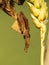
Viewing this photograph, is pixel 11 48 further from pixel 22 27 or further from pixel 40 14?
pixel 40 14

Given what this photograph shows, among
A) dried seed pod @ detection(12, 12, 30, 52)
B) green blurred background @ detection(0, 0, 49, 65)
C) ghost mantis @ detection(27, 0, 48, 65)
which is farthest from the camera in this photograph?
green blurred background @ detection(0, 0, 49, 65)

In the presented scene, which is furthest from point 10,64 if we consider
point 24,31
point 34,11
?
point 34,11

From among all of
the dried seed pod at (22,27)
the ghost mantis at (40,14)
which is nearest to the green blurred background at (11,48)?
the dried seed pod at (22,27)

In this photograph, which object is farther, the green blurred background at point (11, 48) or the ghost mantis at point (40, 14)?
the green blurred background at point (11, 48)

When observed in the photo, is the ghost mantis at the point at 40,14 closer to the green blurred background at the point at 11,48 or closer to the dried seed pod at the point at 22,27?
the dried seed pod at the point at 22,27

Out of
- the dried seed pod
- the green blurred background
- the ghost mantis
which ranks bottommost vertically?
the green blurred background

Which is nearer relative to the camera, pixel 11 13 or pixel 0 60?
pixel 11 13

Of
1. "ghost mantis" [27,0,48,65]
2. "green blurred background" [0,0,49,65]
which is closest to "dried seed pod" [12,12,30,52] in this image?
"ghost mantis" [27,0,48,65]

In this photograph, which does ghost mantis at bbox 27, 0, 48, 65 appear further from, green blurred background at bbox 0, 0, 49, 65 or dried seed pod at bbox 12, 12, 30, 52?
green blurred background at bbox 0, 0, 49, 65

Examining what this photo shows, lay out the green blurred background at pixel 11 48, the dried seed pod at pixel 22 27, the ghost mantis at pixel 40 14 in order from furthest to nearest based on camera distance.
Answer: the green blurred background at pixel 11 48, the dried seed pod at pixel 22 27, the ghost mantis at pixel 40 14

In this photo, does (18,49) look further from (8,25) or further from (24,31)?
(24,31)

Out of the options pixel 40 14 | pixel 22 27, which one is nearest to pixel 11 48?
pixel 22 27
